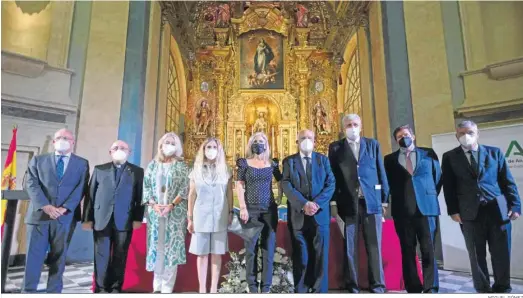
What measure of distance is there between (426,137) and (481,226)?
6.86ft

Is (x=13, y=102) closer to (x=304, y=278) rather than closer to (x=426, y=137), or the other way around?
(x=304, y=278)

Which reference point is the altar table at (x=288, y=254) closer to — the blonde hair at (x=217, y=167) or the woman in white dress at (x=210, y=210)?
the woman in white dress at (x=210, y=210)

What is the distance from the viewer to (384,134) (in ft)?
16.3

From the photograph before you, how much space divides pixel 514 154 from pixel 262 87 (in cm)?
673

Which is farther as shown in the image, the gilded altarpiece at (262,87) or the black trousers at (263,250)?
the gilded altarpiece at (262,87)

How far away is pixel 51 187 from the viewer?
252 cm

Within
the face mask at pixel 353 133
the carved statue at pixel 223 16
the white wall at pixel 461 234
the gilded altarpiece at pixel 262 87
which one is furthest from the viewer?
the carved statue at pixel 223 16

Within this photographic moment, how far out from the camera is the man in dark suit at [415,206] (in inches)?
94.9

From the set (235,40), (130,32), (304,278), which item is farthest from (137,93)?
(235,40)

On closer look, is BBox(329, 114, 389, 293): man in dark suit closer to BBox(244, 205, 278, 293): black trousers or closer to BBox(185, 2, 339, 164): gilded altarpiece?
BBox(244, 205, 278, 293): black trousers

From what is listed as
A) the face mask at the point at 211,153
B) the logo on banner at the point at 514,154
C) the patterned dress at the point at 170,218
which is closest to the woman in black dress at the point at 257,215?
the face mask at the point at 211,153

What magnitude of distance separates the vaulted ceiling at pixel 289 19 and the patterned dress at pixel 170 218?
14.5ft

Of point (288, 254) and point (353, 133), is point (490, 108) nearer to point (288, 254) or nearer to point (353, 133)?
point (353, 133)

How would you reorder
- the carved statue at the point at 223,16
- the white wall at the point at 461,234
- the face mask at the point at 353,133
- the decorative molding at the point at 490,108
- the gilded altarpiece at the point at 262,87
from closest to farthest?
1. the face mask at the point at 353,133
2. the white wall at the point at 461,234
3. the decorative molding at the point at 490,108
4. the gilded altarpiece at the point at 262,87
5. the carved statue at the point at 223,16
